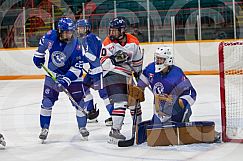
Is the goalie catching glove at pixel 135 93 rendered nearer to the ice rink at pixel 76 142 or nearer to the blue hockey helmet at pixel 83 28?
the ice rink at pixel 76 142

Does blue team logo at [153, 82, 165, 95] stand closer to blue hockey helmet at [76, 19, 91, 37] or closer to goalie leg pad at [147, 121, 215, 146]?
goalie leg pad at [147, 121, 215, 146]

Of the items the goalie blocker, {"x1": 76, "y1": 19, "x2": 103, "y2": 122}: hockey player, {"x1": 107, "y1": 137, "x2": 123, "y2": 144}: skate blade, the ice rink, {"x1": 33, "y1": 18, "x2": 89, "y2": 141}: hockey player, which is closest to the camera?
the ice rink

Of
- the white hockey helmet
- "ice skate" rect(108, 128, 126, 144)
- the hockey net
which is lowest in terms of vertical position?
"ice skate" rect(108, 128, 126, 144)

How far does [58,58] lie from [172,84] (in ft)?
3.00

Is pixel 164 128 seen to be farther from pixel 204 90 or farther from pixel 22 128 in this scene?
pixel 204 90

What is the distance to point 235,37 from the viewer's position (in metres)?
9.43

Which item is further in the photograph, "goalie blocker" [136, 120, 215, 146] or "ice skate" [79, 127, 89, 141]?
"ice skate" [79, 127, 89, 141]

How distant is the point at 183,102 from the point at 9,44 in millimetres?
7747

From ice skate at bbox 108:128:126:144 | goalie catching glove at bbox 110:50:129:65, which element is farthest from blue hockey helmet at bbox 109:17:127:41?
ice skate at bbox 108:128:126:144

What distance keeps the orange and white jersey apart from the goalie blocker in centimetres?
63

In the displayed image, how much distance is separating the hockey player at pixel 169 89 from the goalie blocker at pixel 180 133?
150mm

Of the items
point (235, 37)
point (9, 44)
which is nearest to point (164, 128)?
point (235, 37)

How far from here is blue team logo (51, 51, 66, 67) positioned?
156 inches

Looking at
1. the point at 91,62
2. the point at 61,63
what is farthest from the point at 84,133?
the point at 91,62
